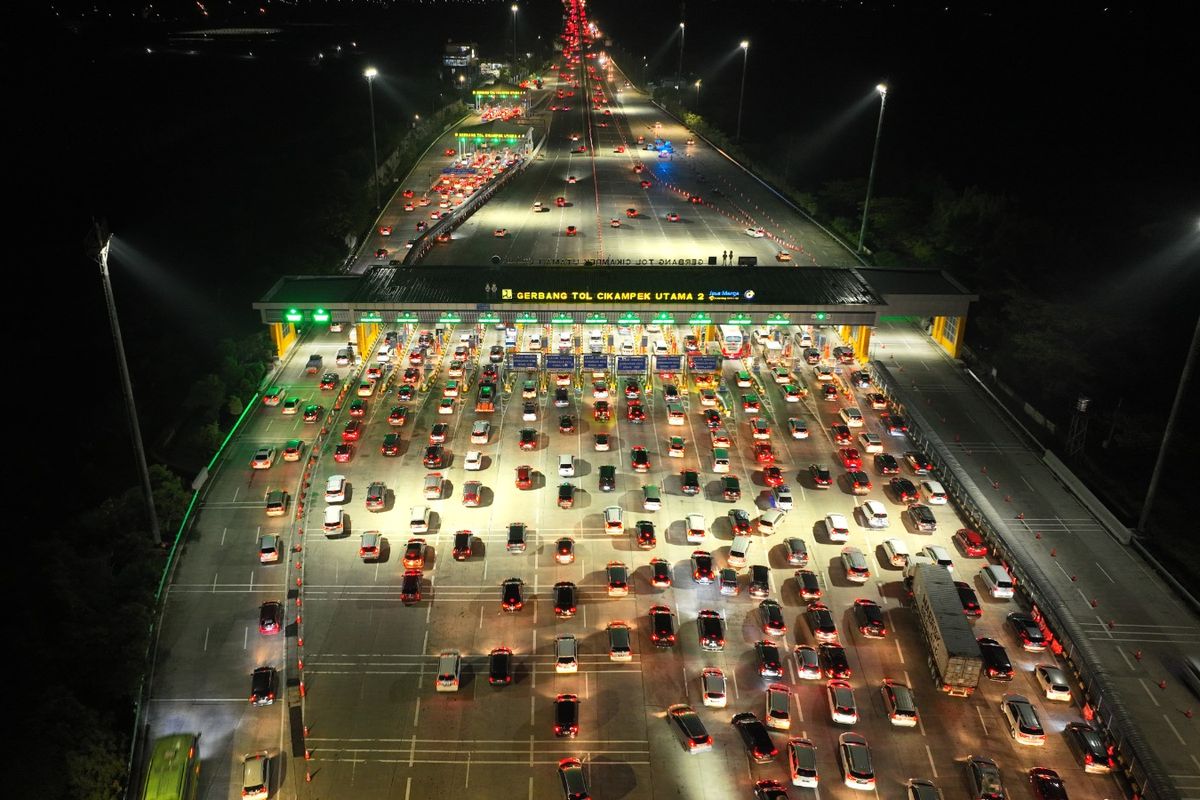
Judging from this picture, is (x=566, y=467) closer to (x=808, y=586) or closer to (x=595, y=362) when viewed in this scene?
(x=595, y=362)

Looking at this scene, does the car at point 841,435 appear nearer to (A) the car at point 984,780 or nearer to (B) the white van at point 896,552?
(B) the white van at point 896,552

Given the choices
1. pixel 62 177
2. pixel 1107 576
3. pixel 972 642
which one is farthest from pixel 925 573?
pixel 62 177

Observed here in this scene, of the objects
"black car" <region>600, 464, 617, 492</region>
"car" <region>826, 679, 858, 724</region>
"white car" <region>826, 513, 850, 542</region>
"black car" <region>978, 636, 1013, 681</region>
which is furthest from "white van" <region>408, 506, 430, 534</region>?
"black car" <region>978, 636, 1013, 681</region>

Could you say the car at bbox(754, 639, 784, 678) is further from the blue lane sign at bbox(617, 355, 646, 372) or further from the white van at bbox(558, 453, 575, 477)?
the blue lane sign at bbox(617, 355, 646, 372)

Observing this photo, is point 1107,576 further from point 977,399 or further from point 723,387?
point 723,387

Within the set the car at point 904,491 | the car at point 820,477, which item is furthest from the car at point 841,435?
the car at point 904,491

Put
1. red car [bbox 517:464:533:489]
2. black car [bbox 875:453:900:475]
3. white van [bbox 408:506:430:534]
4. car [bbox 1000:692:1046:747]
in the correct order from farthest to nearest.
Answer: black car [bbox 875:453:900:475] < red car [bbox 517:464:533:489] < white van [bbox 408:506:430:534] < car [bbox 1000:692:1046:747]
